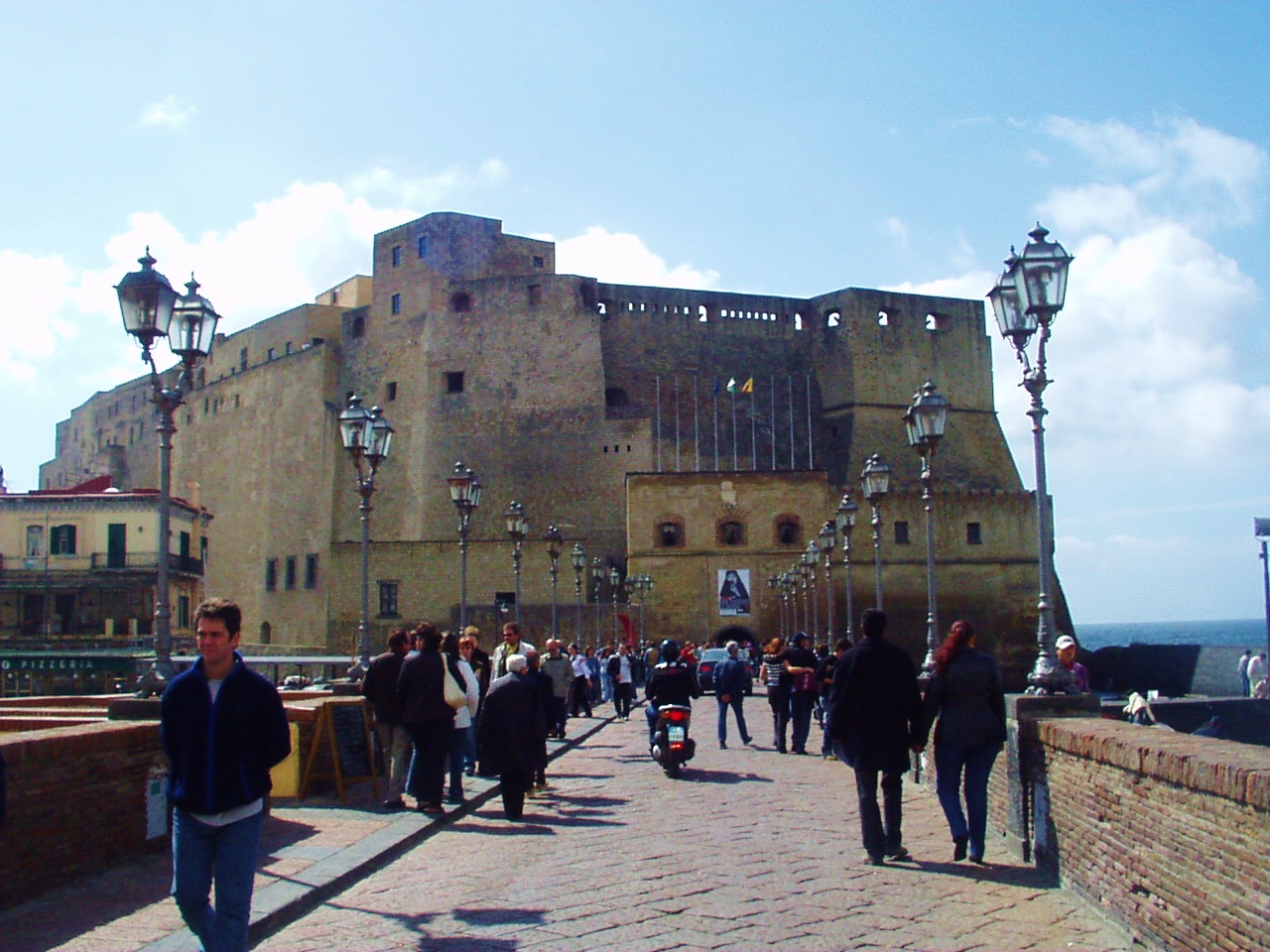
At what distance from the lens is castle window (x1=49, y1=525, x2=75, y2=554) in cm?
3981

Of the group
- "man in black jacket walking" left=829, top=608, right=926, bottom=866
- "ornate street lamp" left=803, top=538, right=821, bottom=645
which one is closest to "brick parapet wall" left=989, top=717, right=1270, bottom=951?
"man in black jacket walking" left=829, top=608, right=926, bottom=866

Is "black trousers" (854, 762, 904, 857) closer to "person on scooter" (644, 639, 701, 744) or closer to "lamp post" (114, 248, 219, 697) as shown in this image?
"lamp post" (114, 248, 219, 697)

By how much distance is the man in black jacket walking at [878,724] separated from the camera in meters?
7.15

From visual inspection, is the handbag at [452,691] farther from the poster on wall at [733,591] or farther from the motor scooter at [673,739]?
the poster on wall at [733,591]

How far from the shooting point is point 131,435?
66062 millimetres

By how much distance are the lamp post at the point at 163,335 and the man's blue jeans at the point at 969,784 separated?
487 cm

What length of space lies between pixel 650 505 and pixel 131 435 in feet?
117

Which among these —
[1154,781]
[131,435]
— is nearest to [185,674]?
[1154,781]

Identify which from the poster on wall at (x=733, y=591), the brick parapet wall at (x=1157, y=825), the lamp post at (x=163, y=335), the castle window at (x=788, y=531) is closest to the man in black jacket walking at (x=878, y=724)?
the brick parapet wall at (x=1157, y=825)

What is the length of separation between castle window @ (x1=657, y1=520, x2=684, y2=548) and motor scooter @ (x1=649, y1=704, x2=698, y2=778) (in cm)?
3020

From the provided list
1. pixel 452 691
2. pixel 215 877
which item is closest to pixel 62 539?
pixel 452 691

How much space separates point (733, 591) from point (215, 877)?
3766 cm

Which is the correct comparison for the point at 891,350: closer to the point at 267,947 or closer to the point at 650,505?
the point at 650,505

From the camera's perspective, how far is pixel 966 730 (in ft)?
23.2
